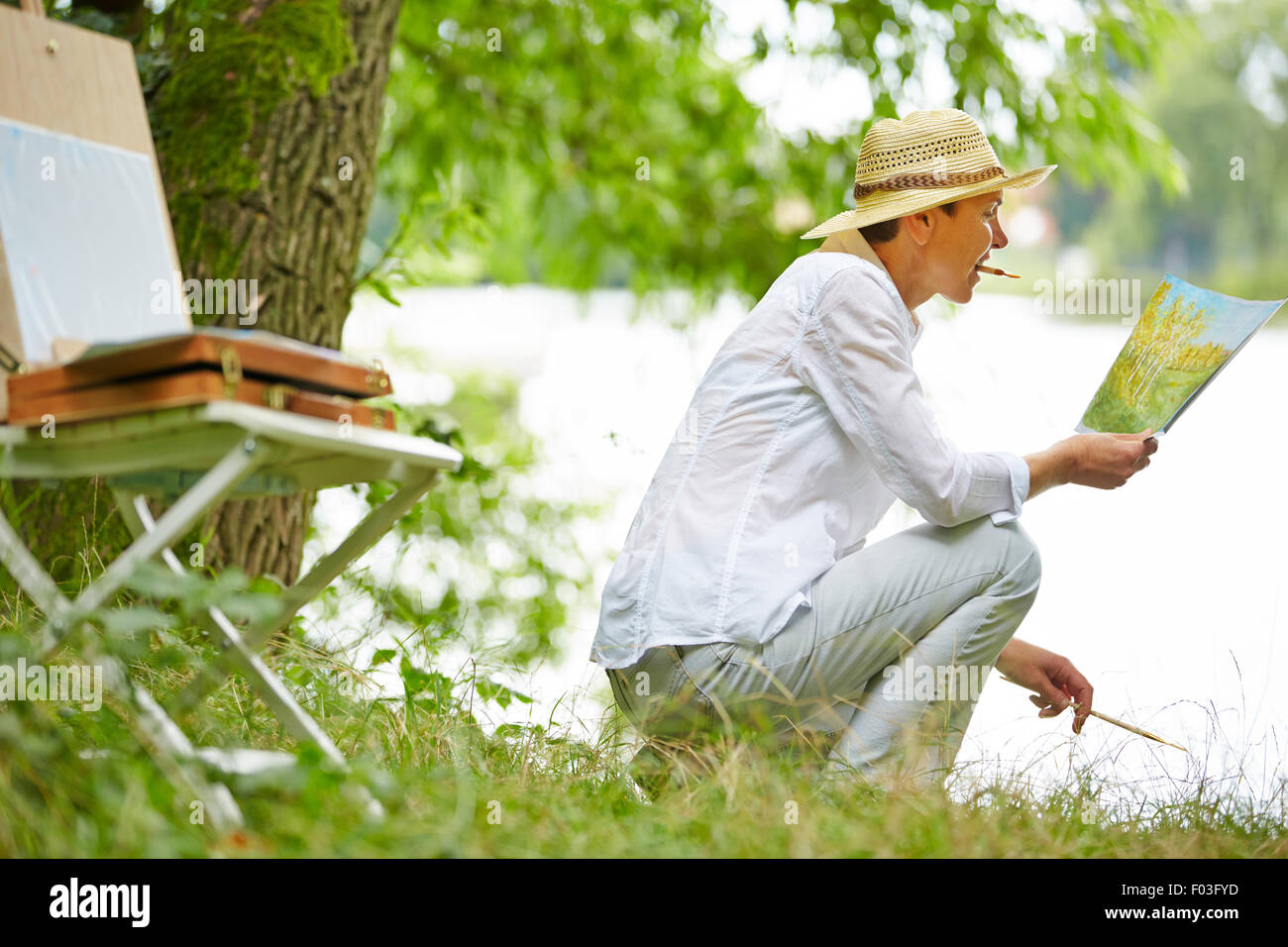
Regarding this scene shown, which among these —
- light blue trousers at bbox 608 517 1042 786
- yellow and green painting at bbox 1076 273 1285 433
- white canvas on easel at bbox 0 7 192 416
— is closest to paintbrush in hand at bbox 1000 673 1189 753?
light blue trousers at bbox 608 517 1042 786

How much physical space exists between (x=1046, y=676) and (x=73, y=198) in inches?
74.9

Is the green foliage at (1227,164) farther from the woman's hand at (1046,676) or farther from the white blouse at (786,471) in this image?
the white blouse at (786,471)

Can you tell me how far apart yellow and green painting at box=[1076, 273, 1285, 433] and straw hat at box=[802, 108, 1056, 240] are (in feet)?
1.23

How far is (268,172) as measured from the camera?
3.11 m

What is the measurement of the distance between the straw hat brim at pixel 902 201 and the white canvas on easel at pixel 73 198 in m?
1.13

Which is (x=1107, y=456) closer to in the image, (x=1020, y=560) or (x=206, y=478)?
(x=1020, y=560)

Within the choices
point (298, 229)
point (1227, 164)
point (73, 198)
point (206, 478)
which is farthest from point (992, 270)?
point (1227, 164)

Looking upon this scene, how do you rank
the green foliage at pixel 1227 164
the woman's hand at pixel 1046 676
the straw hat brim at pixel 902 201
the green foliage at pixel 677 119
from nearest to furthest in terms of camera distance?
the straw hat brim at pixel 902 201
the woman's hand at pixel 1046 676
the green foliage at pixel 677 119
the green foliage at pixel 1227 164

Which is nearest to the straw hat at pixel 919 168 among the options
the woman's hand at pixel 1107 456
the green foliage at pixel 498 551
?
the woman's hand at pixel 1107 456

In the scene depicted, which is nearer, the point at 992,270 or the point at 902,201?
the point at 902,201

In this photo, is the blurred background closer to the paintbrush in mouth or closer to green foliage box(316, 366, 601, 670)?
green foliage box(316, 366, 601, 670)

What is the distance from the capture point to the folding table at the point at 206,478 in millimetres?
1485

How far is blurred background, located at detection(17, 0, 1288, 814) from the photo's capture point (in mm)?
3047
